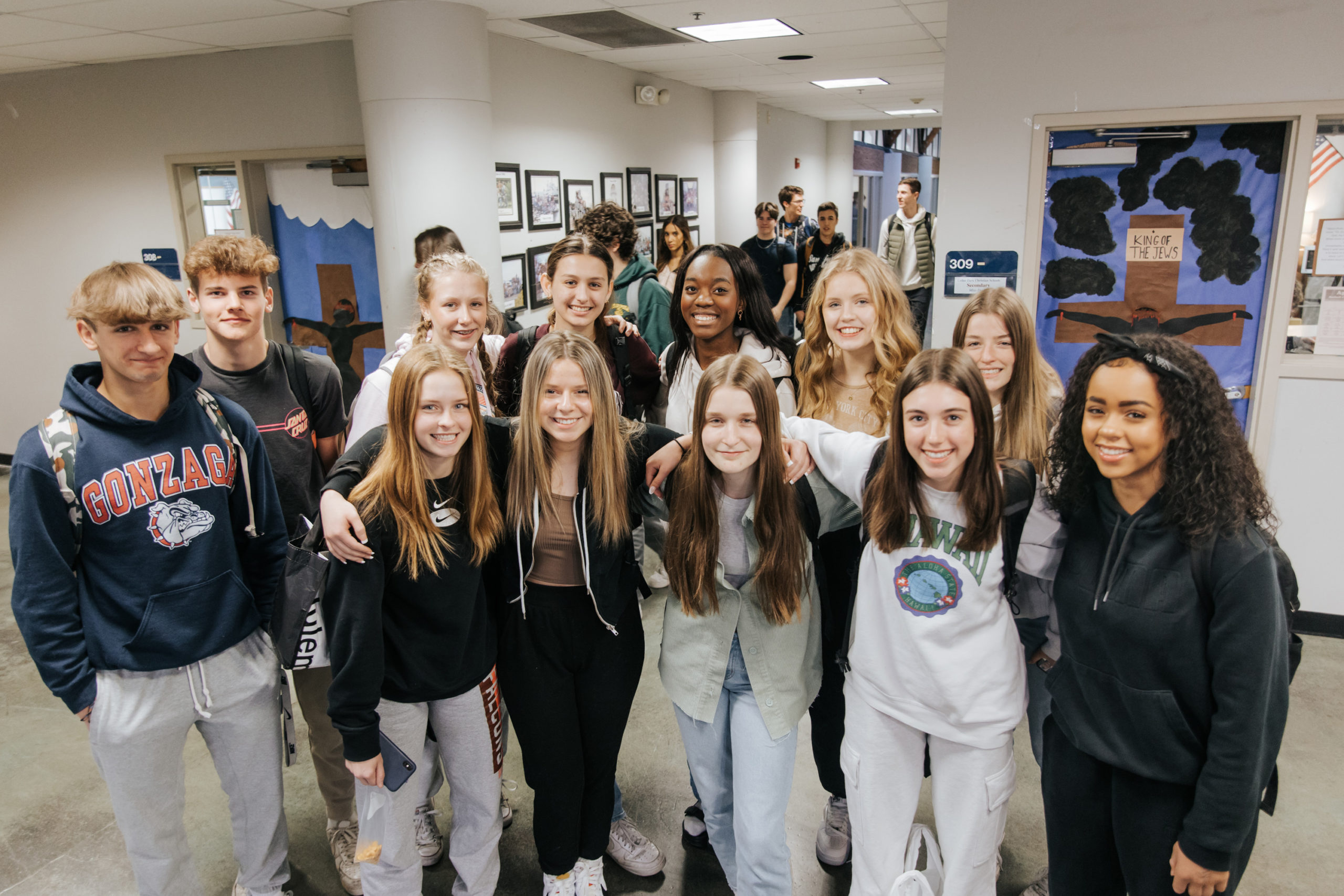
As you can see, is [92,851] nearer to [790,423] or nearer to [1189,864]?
[790,423]

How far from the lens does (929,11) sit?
→ 480 cm

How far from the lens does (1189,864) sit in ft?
4.90

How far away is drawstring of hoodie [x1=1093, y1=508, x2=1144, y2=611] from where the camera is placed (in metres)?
1.53

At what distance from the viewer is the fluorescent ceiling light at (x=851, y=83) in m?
8.16

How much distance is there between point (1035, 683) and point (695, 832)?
1121mm

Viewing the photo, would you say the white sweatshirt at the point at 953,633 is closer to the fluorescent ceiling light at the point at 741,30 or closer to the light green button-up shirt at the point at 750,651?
the light green button-up shirt at the point at 750,651

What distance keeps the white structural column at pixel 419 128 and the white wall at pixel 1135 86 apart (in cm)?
243

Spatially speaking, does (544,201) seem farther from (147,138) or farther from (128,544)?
(128,544)

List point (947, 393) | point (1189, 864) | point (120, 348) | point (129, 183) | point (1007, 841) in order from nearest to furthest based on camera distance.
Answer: point (1189, 864) < point (947, 393) < point (120, 348) < point (1007, 841) < point (129, 183)

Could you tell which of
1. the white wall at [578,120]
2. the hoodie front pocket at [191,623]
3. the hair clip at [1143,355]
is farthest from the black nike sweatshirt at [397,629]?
the white wall at [578,120]

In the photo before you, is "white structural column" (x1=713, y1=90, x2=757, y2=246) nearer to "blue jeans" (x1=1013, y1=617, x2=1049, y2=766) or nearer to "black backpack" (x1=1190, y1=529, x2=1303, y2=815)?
"blue jeans" (x1=1013, y1=617, x2=1049, y2=766)

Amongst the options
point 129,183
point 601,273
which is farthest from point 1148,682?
point 129,183

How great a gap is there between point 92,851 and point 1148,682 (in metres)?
2.93

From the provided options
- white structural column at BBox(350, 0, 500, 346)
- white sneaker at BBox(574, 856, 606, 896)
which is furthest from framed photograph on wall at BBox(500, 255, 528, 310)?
white sneaker at BBox(574, 856, 606, 896)
